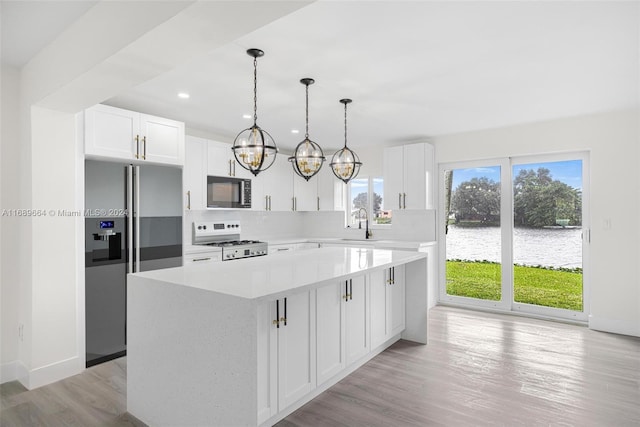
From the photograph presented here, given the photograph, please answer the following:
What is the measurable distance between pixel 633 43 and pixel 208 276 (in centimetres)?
315

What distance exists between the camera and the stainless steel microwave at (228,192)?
4664 millimetres

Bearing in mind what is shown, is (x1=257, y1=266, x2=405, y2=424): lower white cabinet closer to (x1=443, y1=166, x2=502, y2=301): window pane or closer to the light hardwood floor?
the light hardwood floor

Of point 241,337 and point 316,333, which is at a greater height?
point 241,337

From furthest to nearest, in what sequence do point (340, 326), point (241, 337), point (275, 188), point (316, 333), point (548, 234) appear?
point (275, 188), point (548, 234), point (340, 326), point (316, 333), point (241, 337)

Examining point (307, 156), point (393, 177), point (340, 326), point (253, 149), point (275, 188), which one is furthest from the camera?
point (275, 188)

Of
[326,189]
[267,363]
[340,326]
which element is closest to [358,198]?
[326,189]

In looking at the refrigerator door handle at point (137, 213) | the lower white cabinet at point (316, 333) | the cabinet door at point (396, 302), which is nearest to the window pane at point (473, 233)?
the cabinet door at point (396, 302)

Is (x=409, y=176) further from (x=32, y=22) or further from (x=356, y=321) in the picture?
(x=32, y=22)

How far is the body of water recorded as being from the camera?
4457mm

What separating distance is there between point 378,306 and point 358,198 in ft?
10.1

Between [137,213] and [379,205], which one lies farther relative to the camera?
[379,205]

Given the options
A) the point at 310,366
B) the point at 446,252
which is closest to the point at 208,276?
the point at 310,366

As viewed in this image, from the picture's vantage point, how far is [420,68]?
277 centimetres

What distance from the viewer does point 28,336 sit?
281 cm
